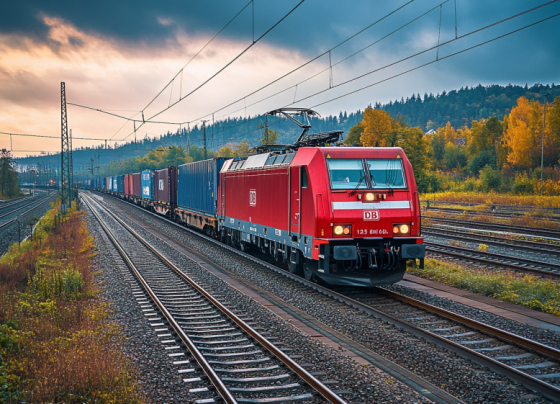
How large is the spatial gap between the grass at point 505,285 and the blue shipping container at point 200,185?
10.9m

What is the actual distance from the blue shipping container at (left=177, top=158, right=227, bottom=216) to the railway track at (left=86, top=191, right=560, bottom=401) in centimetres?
1180

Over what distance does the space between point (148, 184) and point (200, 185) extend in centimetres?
1872

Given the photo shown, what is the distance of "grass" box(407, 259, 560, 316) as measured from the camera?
9.28 metres

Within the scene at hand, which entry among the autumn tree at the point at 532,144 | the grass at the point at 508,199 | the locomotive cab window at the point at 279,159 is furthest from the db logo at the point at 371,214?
the autumn tree at the point at 532,144

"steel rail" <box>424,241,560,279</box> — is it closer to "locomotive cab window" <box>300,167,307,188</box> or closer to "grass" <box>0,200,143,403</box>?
"locomotive cab window" <box>300,167,307,188</box>

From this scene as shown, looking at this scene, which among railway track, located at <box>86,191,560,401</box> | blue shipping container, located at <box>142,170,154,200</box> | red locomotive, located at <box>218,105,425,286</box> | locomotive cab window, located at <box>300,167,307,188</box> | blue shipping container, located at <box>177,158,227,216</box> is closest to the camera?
railway track, located at <box>86,191,560,401</box>

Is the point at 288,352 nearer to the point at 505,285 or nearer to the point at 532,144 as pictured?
the point at 505,285

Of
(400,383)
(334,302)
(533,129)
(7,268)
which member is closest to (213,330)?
(334,302)

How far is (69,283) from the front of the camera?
1102cm

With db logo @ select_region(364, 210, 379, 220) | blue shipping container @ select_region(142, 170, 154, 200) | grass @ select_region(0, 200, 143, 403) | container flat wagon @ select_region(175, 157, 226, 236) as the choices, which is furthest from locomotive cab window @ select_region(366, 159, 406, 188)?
blue shipping container @ select_region(142, 170, 154, 200)

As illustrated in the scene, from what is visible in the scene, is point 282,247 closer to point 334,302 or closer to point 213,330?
point 334,302

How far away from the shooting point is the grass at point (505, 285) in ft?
30.5

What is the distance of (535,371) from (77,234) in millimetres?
22819

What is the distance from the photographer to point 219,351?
23.0ft
